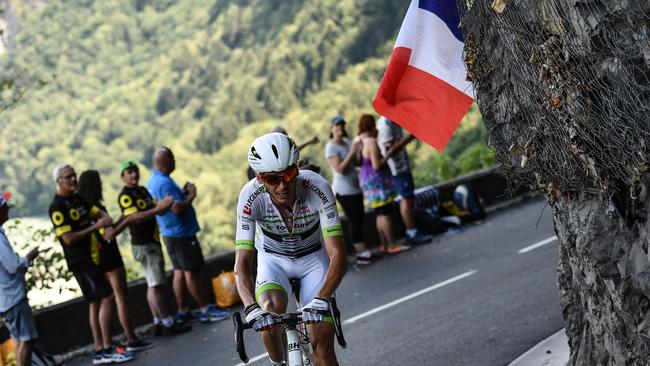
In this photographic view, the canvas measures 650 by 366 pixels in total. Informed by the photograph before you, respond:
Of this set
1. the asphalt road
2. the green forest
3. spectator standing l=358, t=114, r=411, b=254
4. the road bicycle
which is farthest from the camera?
the green forest

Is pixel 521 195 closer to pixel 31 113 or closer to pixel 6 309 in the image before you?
pixel 6 309

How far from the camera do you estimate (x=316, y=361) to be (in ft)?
20.9

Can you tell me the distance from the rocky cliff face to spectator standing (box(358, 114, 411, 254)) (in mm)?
7281

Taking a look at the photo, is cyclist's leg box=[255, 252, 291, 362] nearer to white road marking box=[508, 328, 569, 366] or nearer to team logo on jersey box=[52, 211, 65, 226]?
white road marking box=[508, 328, 569, 366]

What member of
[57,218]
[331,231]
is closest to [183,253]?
[57,218]

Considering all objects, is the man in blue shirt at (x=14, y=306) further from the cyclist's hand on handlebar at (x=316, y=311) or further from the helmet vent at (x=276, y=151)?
the cyclist's hand on handlebar at (x=316, y=311)

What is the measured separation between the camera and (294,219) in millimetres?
7020

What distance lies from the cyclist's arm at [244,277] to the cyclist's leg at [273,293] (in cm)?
18

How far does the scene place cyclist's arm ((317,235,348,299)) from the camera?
20.7 ft

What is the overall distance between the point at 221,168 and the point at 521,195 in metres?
63.2

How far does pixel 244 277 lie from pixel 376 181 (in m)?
8.46

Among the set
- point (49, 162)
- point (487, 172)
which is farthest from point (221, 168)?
point (487, 172)

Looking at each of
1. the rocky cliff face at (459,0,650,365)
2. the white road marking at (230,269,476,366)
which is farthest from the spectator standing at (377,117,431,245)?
the rocky cliff face at (459,0,650,365)

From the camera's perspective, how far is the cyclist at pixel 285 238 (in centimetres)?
639
